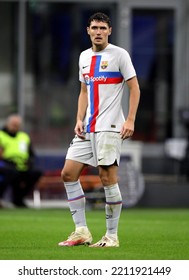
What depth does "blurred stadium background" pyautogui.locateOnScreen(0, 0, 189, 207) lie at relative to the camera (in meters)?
25.4

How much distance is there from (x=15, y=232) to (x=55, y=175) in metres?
9.25

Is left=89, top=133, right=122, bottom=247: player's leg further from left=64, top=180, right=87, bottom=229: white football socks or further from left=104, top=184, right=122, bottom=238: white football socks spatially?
left=64, top=180, right=87, bottom=229: white football socks

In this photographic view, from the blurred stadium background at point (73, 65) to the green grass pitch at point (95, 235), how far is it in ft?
16.4

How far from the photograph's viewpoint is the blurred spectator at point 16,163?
22125 mm

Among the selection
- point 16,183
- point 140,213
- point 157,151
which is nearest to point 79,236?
point 140,213

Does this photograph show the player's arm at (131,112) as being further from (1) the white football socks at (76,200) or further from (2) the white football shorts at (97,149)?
(1) the white football socks at (76,200)

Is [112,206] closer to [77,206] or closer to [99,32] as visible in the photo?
[77,206]

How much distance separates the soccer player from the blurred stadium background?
1363 centimetres

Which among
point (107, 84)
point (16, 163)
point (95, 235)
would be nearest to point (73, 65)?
point (16, 163)

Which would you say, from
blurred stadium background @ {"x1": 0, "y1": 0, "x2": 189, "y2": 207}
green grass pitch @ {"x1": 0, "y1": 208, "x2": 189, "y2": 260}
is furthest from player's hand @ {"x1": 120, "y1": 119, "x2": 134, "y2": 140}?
blurred stadium background @ {"x1": 0, "y1": 0, "x2": 189, "y2": 207}

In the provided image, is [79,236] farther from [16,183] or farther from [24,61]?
[24,61]

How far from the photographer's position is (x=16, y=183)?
22.1 m

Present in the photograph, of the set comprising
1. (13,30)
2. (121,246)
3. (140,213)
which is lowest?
(140,213)

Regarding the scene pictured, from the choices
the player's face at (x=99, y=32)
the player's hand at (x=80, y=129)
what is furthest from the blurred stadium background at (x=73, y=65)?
the player's face at (x=99, y=32)
